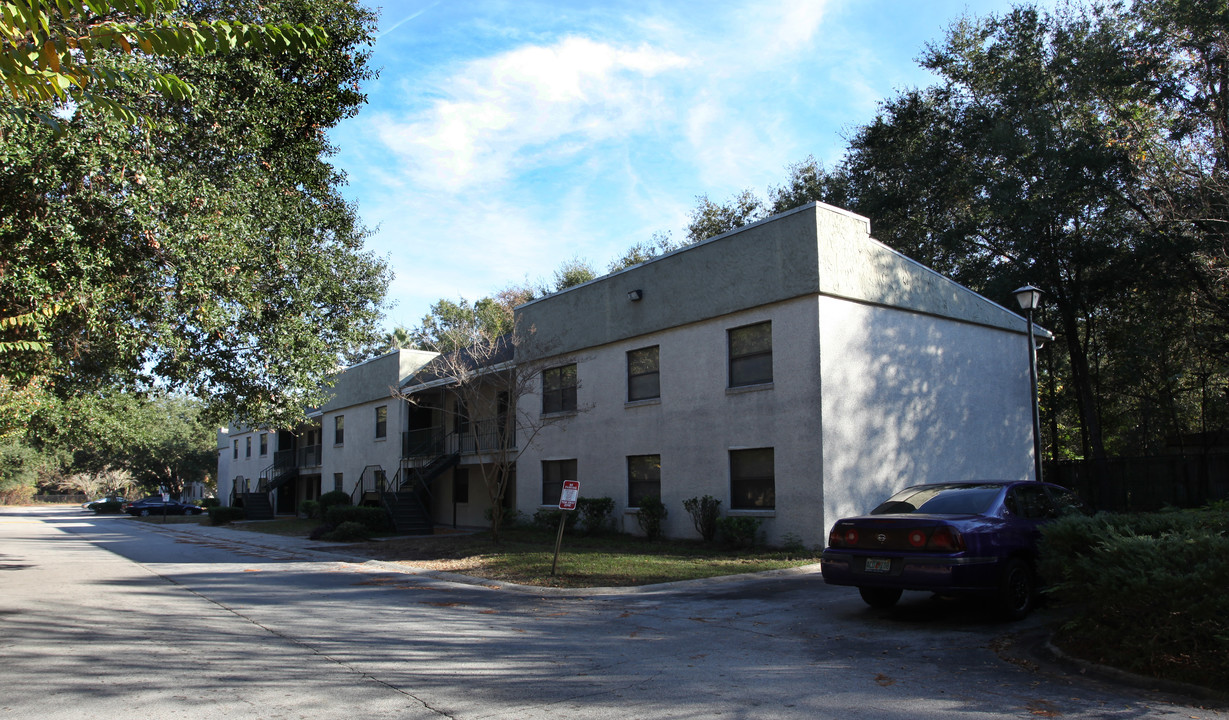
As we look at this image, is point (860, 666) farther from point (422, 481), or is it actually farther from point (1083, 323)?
point (1083, 323)

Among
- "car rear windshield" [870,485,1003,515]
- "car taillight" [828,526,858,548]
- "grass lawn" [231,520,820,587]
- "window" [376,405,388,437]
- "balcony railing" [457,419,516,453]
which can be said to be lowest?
"grass lawn" [231,520,820,587]

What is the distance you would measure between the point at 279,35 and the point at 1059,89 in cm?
2850

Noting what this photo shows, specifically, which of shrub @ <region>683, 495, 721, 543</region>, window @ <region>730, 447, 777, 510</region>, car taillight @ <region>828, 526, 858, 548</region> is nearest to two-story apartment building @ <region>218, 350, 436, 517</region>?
shrub @ <region>683, 495, 721, 543</region>

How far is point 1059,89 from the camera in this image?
26750 millimetres

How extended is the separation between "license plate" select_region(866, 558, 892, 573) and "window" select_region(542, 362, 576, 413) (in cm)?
1447

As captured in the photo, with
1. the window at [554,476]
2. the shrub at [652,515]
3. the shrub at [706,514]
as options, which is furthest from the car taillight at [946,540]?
the window at [554,476]

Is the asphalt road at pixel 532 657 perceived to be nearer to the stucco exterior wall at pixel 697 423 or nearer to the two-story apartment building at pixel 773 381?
the stucco exterior wall at pixel 697 423

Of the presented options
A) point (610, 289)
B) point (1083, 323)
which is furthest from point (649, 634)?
point (1083, 323)

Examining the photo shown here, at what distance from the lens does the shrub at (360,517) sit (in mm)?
24641

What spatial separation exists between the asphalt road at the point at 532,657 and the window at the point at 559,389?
10521mm

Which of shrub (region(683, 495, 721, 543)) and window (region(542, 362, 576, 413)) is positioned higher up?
window (region(542, 362, 576, 413))

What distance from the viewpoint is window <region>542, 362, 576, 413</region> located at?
2280cm

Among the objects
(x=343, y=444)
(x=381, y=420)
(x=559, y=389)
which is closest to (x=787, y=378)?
(x=559, y=389)

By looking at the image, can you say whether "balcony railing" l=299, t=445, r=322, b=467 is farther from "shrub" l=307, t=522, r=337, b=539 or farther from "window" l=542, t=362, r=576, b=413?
"window" l=542, t=362, r=576, b=413
